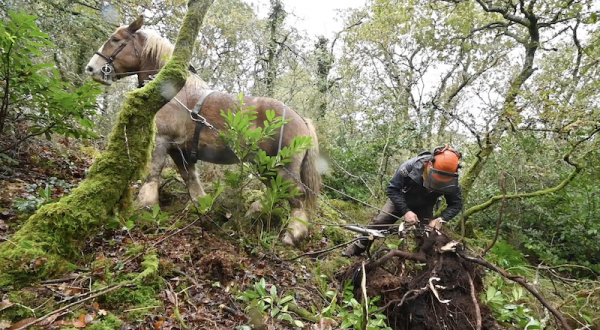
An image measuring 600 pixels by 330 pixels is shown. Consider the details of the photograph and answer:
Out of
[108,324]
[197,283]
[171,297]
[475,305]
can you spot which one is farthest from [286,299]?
[475,305]

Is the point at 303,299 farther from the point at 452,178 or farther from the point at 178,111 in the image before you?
the point at 178,111

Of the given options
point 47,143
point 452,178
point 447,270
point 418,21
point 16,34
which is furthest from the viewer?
point 418,21

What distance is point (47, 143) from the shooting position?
14.6ft

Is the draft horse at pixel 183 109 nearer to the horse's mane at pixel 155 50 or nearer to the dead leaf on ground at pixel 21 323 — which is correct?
the horse's mane at pixel 155 50

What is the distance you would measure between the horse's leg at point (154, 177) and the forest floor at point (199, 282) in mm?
330

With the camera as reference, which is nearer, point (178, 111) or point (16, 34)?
point (16, 34)

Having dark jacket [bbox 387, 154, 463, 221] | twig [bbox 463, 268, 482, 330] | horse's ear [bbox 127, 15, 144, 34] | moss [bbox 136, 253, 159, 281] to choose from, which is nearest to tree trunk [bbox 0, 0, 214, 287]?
moss [bbox 136, 253, 159, 281]

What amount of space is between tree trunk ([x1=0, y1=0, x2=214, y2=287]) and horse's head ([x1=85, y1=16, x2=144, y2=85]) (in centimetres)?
164

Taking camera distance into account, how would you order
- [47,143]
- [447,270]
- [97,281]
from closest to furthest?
[97,281]
[447,270]
[47,143]

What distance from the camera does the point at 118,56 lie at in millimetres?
4207

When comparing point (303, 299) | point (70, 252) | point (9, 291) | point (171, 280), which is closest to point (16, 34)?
point (70, 252)

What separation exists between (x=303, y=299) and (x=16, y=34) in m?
3.25

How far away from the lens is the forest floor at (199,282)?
6.17 ft

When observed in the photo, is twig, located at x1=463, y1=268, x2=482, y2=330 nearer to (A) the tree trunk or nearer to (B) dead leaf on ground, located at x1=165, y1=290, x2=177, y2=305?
(B) dead leaf on ground, located at x1=165, y1=290, x2=177, y2=305
